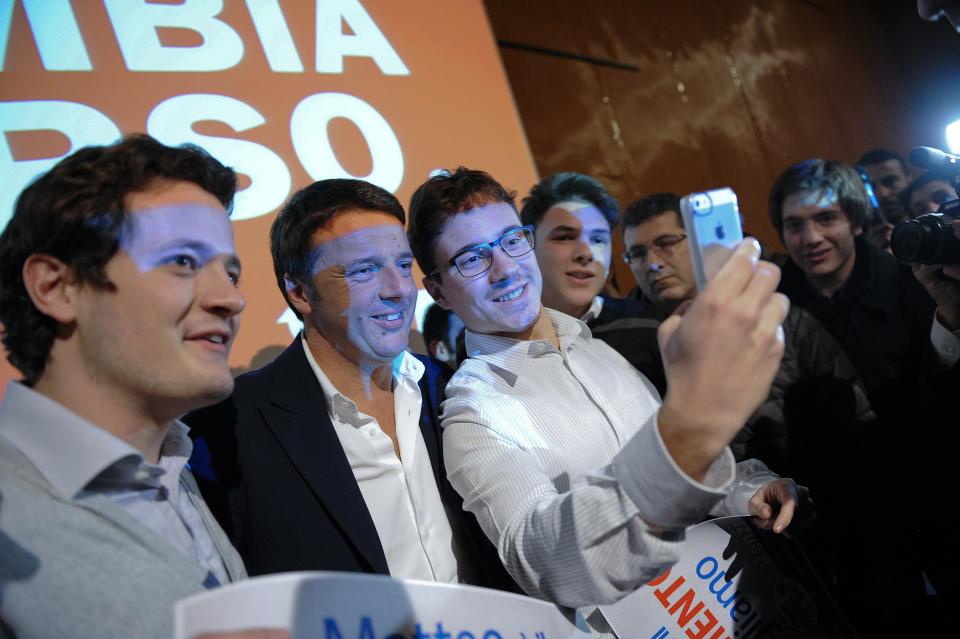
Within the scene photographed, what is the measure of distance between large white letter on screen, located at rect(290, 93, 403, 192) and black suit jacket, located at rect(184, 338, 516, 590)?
131 cm

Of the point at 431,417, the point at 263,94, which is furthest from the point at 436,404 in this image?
the point at 263,94

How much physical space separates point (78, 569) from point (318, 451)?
615 millimetres

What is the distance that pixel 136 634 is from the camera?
2.98 feet

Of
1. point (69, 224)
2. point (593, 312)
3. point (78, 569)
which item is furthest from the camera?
point (593, 312)

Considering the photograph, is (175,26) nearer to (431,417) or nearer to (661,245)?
(431,417)

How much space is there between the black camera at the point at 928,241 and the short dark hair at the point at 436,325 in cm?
179

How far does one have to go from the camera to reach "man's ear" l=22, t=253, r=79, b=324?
113cm

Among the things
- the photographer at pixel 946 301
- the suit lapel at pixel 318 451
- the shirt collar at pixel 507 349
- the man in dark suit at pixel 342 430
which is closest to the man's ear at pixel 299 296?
the man in dark suit at pixel 342 430

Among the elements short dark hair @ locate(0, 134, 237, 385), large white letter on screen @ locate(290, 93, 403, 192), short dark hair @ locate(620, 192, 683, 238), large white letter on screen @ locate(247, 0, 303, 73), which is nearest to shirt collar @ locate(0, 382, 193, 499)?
short dark hair @ locate(0, 134, 237, 385)

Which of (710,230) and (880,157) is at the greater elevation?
A: (880,157)

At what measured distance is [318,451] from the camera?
1.50 metres

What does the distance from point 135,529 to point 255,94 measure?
2.09 meters

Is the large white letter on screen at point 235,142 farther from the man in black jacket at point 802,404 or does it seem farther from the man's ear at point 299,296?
the man in black jacket at point 802,404

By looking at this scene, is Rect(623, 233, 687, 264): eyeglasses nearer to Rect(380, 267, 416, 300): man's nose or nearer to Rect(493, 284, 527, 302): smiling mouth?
Rect(493, 284, 527, 302): smiling mouth
